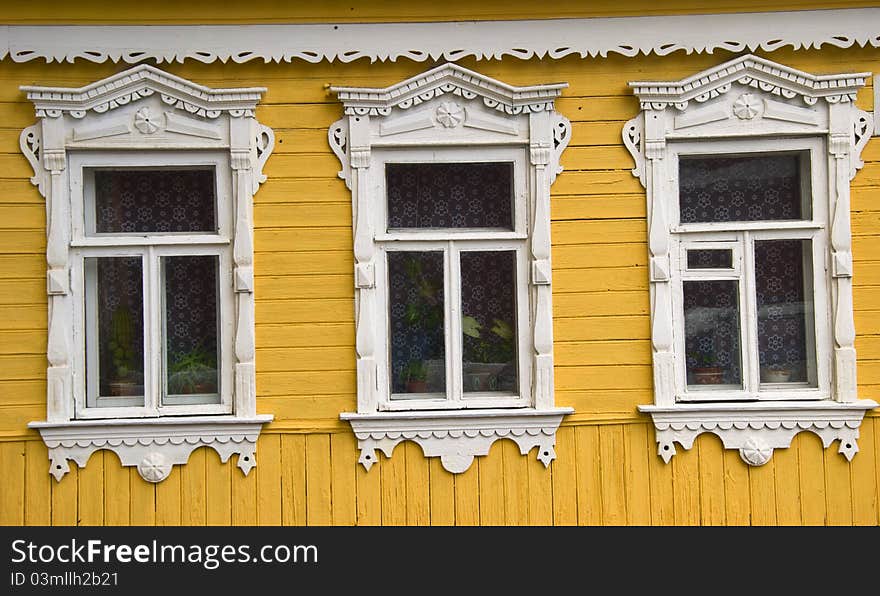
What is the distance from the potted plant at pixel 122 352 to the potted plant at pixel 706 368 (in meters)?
2.92

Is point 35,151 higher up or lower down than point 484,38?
lower down

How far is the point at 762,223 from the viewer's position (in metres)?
4.78

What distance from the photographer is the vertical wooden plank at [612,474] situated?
479 centimetres

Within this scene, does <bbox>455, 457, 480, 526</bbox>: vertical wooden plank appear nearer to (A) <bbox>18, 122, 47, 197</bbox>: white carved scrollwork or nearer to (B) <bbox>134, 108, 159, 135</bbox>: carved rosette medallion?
(B) <bbox>134, 108, 159, 135</bbox>: carved rosette medallion

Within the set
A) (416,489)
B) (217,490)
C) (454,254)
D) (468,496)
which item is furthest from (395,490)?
(454,254)

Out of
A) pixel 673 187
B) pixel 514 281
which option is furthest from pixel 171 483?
pixel 673 187

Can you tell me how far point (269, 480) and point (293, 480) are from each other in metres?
0.12

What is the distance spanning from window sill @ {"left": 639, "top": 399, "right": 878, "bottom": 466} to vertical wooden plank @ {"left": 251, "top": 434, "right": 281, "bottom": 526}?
1.89 metres

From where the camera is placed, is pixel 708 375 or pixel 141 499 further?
pixel 708 375

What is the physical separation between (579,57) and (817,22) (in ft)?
4.04

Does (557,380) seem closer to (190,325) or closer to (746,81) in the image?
(746,81)

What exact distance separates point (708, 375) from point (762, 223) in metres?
0.83

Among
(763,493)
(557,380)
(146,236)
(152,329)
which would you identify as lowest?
(763,493)

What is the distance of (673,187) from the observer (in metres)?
4.80
